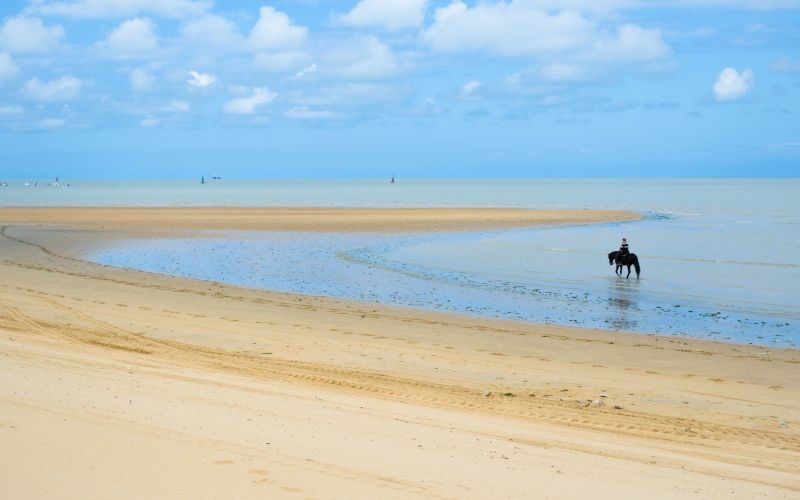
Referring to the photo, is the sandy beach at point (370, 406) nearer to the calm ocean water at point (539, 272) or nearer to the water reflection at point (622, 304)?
the water reflection at point (622, 304)

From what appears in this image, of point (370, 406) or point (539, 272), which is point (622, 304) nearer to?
point (539, 272)

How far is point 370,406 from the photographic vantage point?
8.60 metres

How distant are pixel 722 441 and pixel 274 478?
4.72m

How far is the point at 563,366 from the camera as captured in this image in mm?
12117

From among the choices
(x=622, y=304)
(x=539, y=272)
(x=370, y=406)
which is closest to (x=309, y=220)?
(x=539, y=272)

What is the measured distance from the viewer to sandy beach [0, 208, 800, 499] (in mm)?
6086

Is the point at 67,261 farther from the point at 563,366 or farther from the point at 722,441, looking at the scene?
the point at 722,441

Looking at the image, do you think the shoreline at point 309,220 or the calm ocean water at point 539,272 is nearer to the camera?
the calm ocean water at point 539,272

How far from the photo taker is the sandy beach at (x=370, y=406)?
6.09 meters

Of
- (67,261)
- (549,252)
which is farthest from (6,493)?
A: (549,252)

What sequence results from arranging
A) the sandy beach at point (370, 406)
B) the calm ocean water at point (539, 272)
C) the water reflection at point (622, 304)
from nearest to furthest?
the sandy beach at point (370, 406)
the water reflection at point (622, 304)
the calm ocean water at point (539, 272)

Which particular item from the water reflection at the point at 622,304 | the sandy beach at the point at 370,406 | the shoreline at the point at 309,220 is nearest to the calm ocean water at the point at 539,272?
the water reflection at the point at 622,304

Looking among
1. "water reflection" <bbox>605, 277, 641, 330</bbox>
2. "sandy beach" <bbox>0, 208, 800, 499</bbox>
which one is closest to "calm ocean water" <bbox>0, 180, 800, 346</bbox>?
"water reflection" <bbox>605, 277, 641, 330</bbox>

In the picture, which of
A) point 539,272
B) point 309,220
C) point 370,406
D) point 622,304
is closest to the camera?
point 370,406
